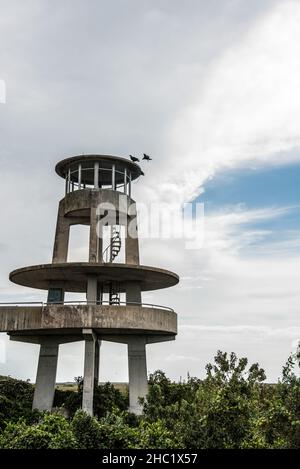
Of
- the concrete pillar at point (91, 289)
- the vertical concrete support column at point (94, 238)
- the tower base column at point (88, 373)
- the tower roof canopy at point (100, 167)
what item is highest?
the tower roof canopy at point (100, 167)

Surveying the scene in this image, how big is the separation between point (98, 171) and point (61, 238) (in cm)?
522

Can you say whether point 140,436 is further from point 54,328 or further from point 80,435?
point 54,328

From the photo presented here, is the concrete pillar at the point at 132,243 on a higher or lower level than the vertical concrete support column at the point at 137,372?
higher

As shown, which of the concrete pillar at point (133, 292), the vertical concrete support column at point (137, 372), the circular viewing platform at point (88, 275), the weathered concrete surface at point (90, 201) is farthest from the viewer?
the weathered concrete surface at point (90, 201)

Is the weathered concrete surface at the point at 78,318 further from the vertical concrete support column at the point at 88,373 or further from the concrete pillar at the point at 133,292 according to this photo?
the concrete pillar at the point at 133,292

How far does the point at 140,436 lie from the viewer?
2089 cm

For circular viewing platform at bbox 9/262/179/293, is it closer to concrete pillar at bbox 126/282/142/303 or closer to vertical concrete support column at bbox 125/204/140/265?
concrete pillar at bbox 126/282/142/303

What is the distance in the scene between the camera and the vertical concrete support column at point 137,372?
30.1m

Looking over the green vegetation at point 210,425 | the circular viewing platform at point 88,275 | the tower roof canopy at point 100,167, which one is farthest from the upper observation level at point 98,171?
the green vegetation at point 210,425

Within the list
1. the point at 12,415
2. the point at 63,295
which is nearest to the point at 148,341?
the point at 63,295

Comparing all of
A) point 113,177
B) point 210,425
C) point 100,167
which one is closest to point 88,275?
point 113,177

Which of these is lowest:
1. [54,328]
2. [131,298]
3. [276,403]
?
[276,403]

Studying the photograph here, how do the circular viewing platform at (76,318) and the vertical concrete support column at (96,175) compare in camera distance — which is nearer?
the circular viewing platform at (76,318)
